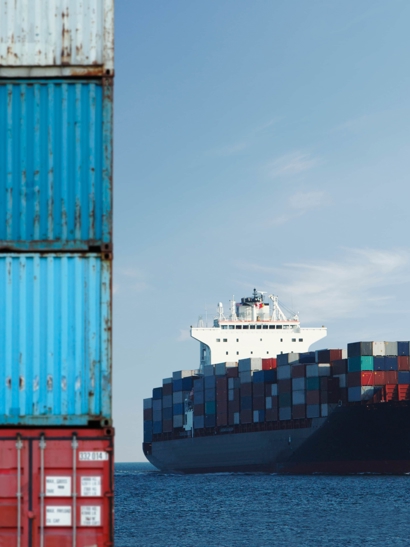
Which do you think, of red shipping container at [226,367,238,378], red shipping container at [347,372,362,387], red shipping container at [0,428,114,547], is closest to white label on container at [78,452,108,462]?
red shipping container at [0,428,114,547]

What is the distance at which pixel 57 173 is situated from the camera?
39.6 feet

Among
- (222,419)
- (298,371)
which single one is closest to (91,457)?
(298,371)

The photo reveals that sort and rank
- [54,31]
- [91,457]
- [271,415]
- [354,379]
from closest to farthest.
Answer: [91,457] < [54,31] < [354,379] < [271,415]

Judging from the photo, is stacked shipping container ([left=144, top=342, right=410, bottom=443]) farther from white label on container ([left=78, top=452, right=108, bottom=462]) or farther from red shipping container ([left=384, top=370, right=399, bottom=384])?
white label on container ([left=78, top=452, right=108, bottom=462])

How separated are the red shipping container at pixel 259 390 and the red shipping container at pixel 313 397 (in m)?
3.95

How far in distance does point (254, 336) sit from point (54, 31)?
58653 mm

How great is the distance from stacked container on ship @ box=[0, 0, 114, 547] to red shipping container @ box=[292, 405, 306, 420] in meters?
45.0

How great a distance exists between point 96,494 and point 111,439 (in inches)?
25.4

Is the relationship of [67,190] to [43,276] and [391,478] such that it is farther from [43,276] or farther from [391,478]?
[391,478]

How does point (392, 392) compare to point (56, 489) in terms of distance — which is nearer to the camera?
point (56, 489)

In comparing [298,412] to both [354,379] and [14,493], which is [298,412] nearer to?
[354,379]

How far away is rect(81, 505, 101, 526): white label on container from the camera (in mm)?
10922

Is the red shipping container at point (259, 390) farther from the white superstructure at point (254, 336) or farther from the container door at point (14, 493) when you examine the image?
the container door at point (14, 493)

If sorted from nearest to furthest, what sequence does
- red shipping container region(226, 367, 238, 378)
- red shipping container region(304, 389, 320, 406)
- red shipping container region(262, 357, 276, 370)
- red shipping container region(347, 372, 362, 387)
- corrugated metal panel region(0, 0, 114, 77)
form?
corrugated metal panel region(0, 0, 114, 77), red shipping container region(347, 372, 362, 387), red shipping container region(304, 389, 320, 406), red shipping container region(262, 357, 276, 370), red shipping container region(226, 367, 238, 378)
